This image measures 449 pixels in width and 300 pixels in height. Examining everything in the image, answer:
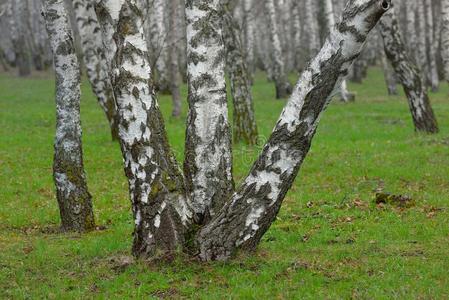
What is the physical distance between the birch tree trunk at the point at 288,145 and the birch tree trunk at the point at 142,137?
0.47 m

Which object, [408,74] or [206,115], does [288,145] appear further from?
[408,74]

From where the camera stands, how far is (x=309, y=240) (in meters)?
9.26

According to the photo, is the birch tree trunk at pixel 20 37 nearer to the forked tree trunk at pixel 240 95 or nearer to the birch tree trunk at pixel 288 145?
the forked tree trunk at pixel 240 95

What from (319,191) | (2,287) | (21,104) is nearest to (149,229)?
(2,287)

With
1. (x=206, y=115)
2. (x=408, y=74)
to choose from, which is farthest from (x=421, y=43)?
(x=206, y=115)

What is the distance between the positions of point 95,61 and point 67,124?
948cm

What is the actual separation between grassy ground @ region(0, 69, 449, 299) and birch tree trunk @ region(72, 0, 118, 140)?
3.15 ft

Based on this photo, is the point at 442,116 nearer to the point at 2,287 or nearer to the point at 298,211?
the point at 298,211

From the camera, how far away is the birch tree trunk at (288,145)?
7047 mm

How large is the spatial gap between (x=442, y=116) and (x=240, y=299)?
18.2 m

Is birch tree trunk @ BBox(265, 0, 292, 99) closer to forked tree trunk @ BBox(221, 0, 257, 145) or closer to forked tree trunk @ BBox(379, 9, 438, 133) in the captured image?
forked tree trunk @ BBox(379, 9, 438, 133)

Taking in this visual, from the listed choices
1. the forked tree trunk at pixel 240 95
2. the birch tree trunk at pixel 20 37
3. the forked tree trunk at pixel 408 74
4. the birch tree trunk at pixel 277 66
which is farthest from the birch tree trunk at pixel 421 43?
the birch tree trunk at pixel 20 37

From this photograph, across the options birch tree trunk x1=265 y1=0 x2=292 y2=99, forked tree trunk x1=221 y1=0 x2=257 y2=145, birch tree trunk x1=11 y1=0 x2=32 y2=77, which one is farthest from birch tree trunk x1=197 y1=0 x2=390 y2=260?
birch tree trunk x1=11 y1=0 x2=32 y2=77

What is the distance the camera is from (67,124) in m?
10.2
